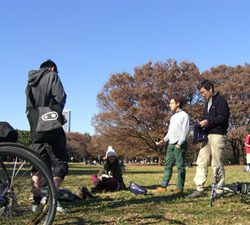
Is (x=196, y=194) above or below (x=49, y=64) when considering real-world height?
below

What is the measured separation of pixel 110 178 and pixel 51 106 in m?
3.68

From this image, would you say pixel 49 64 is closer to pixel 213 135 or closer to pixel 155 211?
pixel 155 211

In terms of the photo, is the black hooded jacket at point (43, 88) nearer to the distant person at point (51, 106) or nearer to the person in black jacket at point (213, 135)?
the distant person at point (51, 106)

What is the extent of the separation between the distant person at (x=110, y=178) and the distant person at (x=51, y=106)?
2973 millimetres

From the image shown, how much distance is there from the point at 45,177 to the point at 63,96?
195 cm

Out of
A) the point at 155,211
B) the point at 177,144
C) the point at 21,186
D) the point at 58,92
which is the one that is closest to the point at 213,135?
the point at 177,144

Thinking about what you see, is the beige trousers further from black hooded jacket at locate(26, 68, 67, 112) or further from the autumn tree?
the autumn tree

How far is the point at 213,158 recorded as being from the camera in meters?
7.05

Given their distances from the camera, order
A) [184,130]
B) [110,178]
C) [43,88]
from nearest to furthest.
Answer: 1. [43,88]
2. [184,130]
3. [110,178]

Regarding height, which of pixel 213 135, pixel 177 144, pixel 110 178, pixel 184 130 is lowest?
pixel 110 178

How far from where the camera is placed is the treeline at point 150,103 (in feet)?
180

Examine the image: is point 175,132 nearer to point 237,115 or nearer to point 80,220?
point 80,220

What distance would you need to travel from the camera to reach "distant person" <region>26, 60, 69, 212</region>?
5402 mm

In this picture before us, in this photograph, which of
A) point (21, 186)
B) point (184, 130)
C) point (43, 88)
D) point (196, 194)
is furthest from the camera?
point (184, 130)
